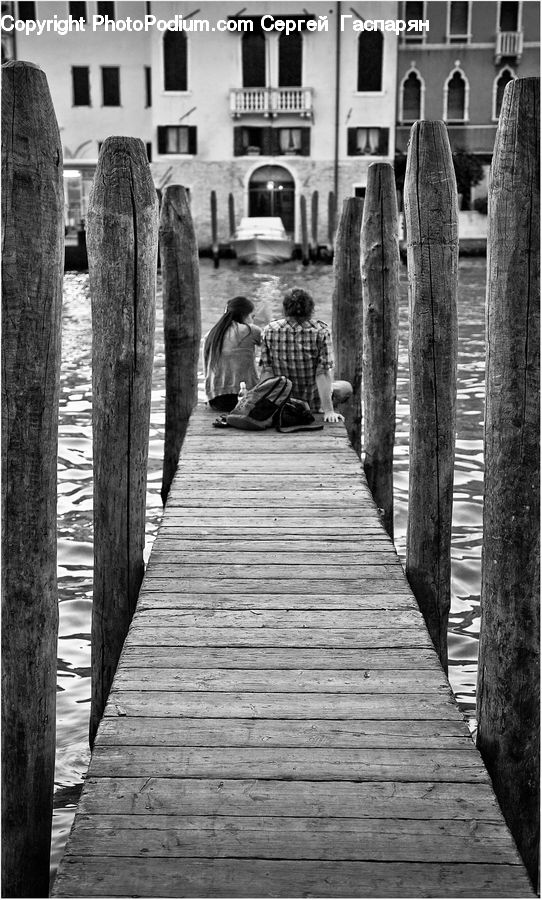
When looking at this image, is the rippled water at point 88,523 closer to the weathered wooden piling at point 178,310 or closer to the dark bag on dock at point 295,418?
the weathered wooden piling at point 178,310

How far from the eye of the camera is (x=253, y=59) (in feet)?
110

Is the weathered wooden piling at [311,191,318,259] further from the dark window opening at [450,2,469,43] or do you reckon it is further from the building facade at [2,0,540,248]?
the dark window opening at [450,2,469,43]

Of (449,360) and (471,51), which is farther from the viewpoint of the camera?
(471,51)

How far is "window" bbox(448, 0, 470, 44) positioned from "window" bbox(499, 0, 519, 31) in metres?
1.01

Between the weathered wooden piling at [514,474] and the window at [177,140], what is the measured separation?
31.8m

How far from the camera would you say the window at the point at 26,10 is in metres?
34.6

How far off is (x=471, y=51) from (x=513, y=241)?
33.6 metres

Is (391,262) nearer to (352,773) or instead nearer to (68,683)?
(68,683)

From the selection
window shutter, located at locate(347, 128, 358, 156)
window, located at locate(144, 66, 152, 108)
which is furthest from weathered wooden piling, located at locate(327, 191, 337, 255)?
window, located at locate(144, 66, 152, 108)

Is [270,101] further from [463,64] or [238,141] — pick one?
[463,64]

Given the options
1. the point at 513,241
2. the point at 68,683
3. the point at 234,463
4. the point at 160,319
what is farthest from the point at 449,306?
the point at 160,319

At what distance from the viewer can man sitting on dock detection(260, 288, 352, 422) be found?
7.04 meters

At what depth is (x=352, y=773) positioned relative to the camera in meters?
3.01

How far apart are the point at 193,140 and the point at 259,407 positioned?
28.2 metres
